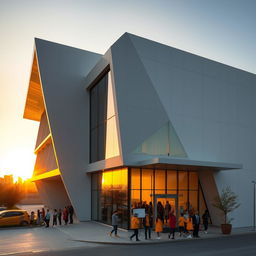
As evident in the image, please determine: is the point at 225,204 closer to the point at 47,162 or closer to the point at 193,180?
the point at 193,180

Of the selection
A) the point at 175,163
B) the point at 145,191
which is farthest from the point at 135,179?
A: the point at 175,163

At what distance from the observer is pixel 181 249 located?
1580cm

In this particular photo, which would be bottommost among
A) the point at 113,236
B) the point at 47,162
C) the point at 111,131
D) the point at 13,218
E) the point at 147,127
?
the point at 13,218

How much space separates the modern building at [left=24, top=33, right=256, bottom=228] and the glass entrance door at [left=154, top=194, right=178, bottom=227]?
81mm

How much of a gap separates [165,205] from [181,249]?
7215mm

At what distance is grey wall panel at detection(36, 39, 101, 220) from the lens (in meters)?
Result: 28.9

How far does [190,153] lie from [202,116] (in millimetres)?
3483

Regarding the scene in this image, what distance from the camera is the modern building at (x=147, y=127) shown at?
23.2 m

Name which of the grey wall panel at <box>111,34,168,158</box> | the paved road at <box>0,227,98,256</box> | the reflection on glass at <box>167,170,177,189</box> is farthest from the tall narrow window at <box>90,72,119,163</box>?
the paved road at <box>0,227,98,256</box>

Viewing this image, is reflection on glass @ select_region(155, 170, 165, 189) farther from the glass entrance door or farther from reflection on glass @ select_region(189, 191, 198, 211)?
reflection on glass @ select_region(189, 191, 198, 211)

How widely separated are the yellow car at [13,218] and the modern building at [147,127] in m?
4.24

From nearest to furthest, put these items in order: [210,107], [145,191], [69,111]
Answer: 1. [145,191]
2. [210,107]
3. [69,111]

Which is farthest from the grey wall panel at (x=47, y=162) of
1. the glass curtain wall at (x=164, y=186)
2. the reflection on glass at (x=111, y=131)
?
the glass curtain wall at (x=164, y=186)

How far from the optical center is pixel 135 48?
79.4ft
